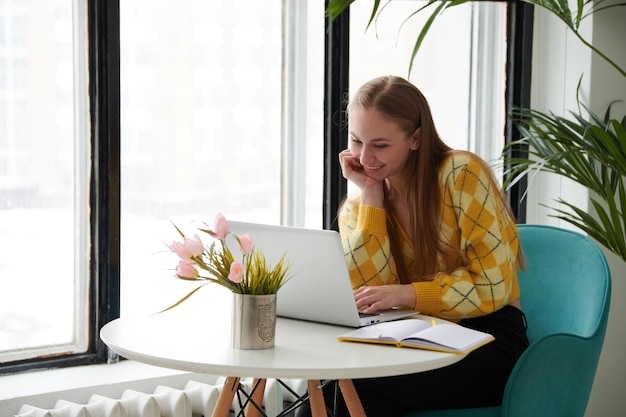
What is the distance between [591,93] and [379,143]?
1282 millimetres

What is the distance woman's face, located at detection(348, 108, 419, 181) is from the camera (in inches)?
77.2

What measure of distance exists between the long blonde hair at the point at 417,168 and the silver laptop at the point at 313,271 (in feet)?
0.84

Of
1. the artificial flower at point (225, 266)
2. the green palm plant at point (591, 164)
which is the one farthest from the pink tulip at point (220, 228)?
the green palm plant at point (591, 164)

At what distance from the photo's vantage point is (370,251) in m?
1.97

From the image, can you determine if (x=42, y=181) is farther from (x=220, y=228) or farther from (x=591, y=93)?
(x=591, y=93)

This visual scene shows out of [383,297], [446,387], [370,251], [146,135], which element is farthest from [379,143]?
[146,135]

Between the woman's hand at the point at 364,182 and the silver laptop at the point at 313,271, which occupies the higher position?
the woman's hand at the point at 364,182

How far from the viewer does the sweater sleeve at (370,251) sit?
1.97 m

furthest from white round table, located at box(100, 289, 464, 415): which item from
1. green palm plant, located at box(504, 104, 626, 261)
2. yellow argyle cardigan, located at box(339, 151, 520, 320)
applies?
green palm plant, located at box(504, 104, 626, 261)

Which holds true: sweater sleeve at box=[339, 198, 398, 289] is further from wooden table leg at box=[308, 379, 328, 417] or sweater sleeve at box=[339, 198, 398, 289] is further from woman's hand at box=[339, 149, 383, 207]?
wooden table leg at box=[308, 379, 328, 417]

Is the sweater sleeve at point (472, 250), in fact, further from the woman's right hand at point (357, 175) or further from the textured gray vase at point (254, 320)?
the textured gray vase at point (254, 320)

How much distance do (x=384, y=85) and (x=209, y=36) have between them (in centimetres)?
80

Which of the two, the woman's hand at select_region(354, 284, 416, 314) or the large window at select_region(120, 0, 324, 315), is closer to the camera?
the woman's hand at select_region(354, 284, 416, 314)

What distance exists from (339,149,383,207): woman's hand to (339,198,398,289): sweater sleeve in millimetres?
23
